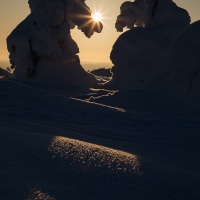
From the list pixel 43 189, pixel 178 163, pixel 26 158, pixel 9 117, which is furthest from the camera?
pixel 9 117

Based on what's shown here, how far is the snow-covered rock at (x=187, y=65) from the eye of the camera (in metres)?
6.65

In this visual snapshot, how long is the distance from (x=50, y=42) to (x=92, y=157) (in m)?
10.4

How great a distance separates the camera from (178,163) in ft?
13.6

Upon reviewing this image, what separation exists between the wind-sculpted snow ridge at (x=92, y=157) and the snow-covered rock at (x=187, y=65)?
3589mm

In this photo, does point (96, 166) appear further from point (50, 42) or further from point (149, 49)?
point (50, 42)

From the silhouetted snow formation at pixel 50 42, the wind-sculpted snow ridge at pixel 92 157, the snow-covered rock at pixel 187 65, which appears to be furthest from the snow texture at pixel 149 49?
the wind-sculpted snow ridge at pixel 92 157

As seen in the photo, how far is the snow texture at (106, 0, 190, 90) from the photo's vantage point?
11398 millimetres

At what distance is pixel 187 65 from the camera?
688 centimetres

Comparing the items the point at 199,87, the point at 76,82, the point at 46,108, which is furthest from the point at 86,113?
the point at 76,82

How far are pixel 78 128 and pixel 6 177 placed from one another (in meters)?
3.17

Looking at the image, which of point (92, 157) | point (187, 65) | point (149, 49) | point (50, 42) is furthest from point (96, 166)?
point (50, 42)

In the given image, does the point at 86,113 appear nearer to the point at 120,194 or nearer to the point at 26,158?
the point at 26,158

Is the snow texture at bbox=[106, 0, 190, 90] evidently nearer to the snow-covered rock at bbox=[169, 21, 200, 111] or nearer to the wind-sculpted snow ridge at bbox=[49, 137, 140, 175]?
the snow-covered rock at bbox=[169, 21, 200, 111]

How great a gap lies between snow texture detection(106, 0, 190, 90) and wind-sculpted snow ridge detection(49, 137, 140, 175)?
785 cm
